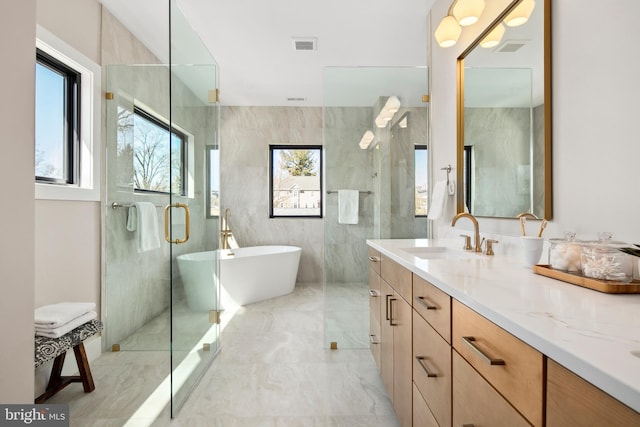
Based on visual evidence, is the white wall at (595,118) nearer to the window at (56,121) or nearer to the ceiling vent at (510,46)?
the ceiling vent at (510,46)

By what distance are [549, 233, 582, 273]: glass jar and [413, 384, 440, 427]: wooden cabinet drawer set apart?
0.65 m

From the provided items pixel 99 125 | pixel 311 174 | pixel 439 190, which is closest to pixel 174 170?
pixel 99 125

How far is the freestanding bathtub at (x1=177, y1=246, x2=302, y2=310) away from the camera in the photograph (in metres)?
2.55

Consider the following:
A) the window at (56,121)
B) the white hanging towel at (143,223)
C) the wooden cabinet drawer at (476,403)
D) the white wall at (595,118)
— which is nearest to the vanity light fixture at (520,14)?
the white wall at (595,118)

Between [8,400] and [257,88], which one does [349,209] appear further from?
[257,88]

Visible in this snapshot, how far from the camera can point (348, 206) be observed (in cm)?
265

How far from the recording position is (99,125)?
2.43 m

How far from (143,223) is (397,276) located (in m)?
1.96

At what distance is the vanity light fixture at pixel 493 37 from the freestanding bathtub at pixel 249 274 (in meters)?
2.23

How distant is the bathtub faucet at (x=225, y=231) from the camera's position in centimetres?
472

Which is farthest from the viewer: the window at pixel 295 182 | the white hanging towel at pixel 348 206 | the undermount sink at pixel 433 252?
the window at pixel 295 182

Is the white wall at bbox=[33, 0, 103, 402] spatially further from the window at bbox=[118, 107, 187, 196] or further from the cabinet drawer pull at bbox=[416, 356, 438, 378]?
the cabinet drawer pull at bbox=[416, 356, 438, 378]

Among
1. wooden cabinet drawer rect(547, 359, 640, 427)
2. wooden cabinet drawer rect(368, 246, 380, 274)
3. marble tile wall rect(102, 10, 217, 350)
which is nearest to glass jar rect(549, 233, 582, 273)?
wooden cabinet drawer rect(547, 359, 640, 427)

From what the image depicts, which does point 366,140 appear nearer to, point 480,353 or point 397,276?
point 397,276
